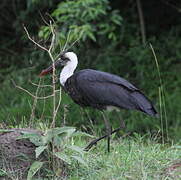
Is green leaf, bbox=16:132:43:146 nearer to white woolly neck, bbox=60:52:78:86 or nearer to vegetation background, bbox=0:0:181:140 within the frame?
white woolly neck, bbox=60:52:78:86

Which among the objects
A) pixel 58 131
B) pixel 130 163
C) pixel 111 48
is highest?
pixel 58 131

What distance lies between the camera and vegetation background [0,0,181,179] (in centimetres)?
776

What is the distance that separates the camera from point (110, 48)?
9.33 m

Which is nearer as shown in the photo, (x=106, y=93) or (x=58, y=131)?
(x=58, y=131)

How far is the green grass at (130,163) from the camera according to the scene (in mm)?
4355

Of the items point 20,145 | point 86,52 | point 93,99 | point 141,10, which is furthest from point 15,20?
point 20,145

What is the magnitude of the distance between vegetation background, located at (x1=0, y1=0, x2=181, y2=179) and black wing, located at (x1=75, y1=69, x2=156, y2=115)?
1733 mm

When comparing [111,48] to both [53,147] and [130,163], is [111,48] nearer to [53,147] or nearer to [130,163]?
[130,163]

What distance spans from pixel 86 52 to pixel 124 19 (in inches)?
34.3

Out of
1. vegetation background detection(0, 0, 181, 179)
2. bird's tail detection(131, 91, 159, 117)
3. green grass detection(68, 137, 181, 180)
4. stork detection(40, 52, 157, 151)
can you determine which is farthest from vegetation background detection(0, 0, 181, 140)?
green grass detection(68, 137, 181, 180)

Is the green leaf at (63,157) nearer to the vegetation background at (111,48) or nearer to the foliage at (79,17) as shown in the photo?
the foliage at (79,17)

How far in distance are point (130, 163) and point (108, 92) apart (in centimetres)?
109

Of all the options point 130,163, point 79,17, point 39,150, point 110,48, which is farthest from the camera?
point 110,48

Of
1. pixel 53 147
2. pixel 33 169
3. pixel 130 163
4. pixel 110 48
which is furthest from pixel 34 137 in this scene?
pixel 110 48
